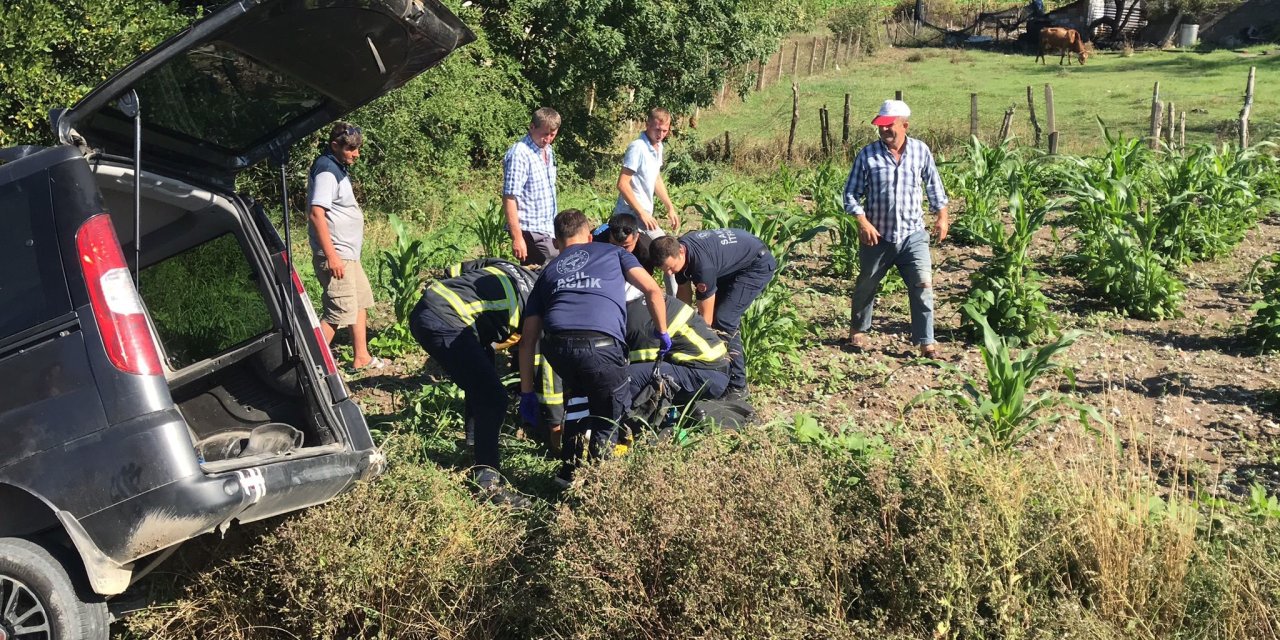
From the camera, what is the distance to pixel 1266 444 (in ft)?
18.1

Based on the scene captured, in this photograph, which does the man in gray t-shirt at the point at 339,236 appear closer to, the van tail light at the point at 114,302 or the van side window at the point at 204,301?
the van side window at the point at 204,301

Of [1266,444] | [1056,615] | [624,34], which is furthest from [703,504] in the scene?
[624,34]

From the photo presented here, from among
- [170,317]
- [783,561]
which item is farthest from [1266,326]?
[170,317]

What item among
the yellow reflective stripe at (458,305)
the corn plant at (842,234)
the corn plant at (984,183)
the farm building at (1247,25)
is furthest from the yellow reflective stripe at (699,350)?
the farm building at (1247,25)

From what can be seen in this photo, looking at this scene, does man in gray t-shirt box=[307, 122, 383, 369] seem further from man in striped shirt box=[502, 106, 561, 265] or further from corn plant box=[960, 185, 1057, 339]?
corn plant box=[960, 185, 1057, 339]

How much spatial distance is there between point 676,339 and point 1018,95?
23.6 metres

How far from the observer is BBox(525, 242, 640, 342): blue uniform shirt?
15.4 feet

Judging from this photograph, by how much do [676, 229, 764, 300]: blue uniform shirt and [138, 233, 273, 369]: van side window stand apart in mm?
2446

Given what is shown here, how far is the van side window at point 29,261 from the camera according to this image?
3.48 metres

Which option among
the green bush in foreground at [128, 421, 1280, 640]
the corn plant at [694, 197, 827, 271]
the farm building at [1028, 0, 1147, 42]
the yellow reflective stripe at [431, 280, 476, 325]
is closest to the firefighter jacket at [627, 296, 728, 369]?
the yellow reflective stripe at [431, 280, 476, 325]

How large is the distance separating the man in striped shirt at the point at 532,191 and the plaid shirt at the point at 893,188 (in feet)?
6.86

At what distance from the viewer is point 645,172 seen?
7445 mm

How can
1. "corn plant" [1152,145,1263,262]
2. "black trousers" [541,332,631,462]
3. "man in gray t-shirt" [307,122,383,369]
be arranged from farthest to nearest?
"corn plant" [1152,145,1263,262] → "man in gray t-shirt" [307,122,383,369] → "black trousers" [541,332,631,462]

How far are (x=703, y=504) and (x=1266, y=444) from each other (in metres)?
3.65
